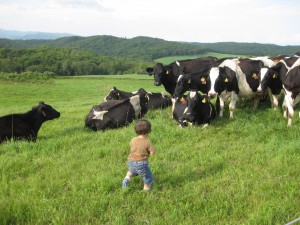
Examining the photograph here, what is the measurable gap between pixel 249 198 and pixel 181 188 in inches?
42.6

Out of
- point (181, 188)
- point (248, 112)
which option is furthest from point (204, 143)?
point (248, 112)

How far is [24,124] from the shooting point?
978 centimetres

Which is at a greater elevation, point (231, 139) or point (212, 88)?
point (212, 88)

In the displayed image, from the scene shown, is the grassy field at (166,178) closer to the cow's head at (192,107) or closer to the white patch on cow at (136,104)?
the cow's head at (192,107)

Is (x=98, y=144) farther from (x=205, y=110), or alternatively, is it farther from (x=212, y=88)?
(x=212, y=88)

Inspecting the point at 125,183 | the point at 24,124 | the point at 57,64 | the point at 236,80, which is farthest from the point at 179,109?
the point at 57,64

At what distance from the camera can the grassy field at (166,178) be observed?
4.95 m

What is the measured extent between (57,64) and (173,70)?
11125 centimetres

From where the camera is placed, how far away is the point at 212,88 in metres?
11.1

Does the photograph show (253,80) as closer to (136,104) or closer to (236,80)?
(236,80)

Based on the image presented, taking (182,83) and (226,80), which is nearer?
(226,80)

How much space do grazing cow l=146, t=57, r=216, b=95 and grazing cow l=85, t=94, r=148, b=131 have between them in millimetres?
2584

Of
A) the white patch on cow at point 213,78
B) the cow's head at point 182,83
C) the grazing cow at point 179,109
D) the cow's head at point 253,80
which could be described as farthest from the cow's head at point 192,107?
the cow's head at point 253,80

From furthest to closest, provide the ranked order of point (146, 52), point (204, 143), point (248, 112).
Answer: point (146, 52) < point (248, 112) < point (204, 143)
